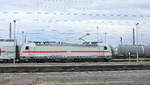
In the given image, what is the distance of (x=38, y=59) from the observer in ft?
136

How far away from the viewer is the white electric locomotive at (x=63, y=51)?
4122cm

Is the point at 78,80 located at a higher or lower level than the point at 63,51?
lower

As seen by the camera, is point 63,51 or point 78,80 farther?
point 63,51

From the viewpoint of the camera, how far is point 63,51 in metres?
42.1

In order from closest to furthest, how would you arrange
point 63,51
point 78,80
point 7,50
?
1. point 78,80
2. point 7,50
3. point 63,51

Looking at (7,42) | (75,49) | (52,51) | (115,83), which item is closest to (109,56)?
(75,49)

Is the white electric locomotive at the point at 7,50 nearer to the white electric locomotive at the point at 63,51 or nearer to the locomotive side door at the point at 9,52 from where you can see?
the locomotive side door at the point at 9,52

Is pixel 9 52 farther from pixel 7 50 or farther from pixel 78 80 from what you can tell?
pixel 78 80

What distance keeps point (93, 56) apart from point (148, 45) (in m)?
14.0

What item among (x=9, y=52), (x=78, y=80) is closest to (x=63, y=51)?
(x=9, y=52)

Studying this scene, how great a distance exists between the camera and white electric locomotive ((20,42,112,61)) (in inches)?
1623

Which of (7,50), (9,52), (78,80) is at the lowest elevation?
(78,80)

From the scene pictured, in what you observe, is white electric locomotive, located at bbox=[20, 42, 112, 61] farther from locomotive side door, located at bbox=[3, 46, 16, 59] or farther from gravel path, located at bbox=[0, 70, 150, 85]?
gravel path, located at bbox=[0, 70, 150, 85]

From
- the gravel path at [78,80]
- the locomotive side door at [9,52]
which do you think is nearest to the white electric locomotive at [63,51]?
the locomotive side door at [9,52]
